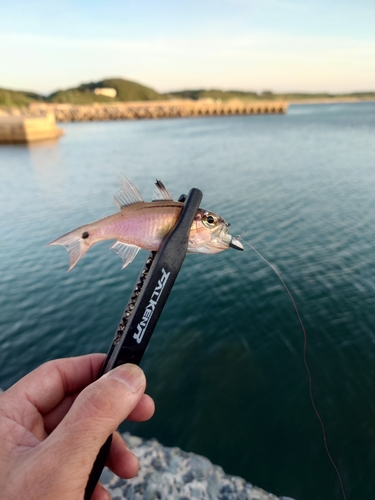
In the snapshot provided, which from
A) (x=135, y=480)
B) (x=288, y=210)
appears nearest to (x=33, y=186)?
(x=288, y=210)

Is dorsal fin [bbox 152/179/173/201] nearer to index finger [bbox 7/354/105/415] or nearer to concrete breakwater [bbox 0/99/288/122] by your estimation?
index finger [bbox 7/354/105/415]

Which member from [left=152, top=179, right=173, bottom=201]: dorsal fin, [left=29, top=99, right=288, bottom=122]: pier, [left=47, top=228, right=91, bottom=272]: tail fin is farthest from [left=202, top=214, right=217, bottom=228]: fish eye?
[left=29, top=99, right=288, bottom=122]: pier

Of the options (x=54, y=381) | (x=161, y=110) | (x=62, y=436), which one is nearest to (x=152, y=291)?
(x=62, y=436)

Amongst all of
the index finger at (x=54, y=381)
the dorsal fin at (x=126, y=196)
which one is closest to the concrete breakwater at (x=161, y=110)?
the index finger at (x=54, y=381)

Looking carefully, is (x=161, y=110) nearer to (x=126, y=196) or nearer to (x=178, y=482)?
(x=178, y=482)

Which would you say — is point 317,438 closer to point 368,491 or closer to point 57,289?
point 368,491

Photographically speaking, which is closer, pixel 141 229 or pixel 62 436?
pixel 62 436

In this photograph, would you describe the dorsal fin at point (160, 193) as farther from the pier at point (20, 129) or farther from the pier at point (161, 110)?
the pier at point (161, 110)
